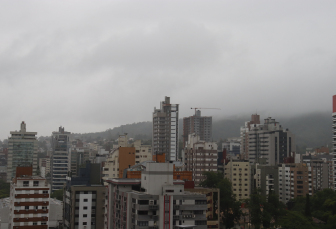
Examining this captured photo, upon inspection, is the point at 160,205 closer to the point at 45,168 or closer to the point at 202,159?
the point at 202,159

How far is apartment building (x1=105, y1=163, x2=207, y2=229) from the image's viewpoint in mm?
43500

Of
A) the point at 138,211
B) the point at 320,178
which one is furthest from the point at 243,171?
the point at 138,211

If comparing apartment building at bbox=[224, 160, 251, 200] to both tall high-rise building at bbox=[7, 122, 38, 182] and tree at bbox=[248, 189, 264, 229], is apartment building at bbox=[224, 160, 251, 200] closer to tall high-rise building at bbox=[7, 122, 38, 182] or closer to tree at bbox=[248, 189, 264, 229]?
tree at bbox=[248, 189, 264, 229]

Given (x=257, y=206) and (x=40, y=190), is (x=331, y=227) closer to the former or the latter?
(x=257, y=206)

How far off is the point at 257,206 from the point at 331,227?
1165cm

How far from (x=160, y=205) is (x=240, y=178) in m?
53.0

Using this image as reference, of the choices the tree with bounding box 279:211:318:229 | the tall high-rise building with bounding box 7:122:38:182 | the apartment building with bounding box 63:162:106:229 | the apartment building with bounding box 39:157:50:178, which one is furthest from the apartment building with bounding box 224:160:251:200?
the apartment building with bounding box 39:157:50:178

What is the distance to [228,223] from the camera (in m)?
68.9

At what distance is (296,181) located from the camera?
91812 millimetres

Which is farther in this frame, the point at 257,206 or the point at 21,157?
the point at 21,157

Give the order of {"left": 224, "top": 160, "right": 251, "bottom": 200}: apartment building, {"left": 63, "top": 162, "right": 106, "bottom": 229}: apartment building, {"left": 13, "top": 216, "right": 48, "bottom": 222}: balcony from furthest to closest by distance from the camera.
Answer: {"left": 224, "top": 160, "right": 251, "bottom": 200}: apartment building, {"left": 63, "top": 162, "right": 106, "bottom": 229}: apartment building, {"left": 13, "top": 216, "right": 48, "bottom": 222}: balcony

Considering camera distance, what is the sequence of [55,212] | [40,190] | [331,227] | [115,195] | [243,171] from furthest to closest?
[243,171] → [55,212] → [40,190] → [331,227] → [115,195]

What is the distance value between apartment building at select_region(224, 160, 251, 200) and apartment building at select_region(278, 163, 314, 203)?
833 centimetres

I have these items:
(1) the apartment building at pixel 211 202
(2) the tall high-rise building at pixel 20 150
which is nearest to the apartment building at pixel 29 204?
(1) the apartment building at pixel 211 202
